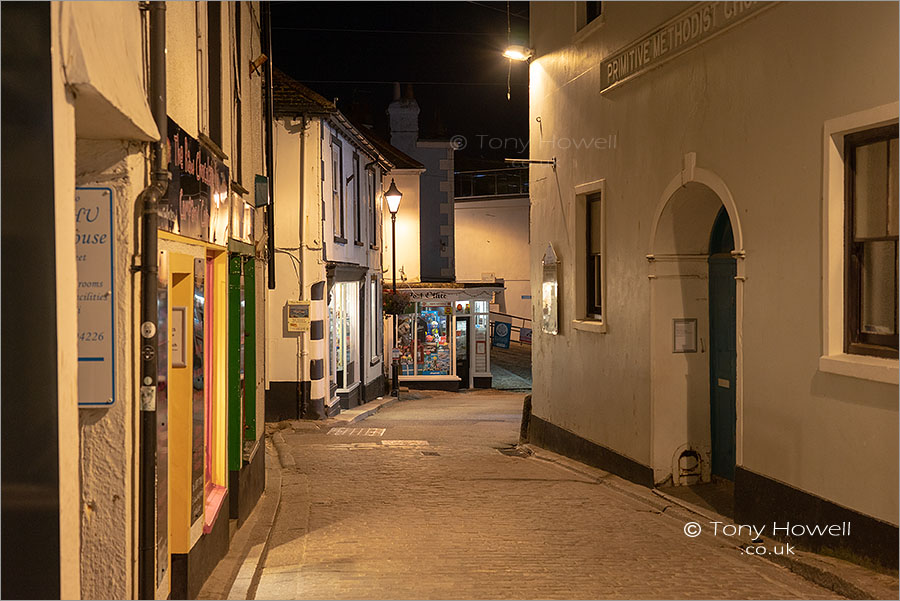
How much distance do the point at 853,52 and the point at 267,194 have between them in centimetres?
593

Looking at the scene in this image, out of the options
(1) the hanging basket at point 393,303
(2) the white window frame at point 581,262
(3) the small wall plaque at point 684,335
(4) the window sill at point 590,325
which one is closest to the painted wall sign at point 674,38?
(2) the white window frame at point 581,262

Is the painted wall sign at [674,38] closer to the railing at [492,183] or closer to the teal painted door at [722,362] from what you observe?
the teal painted door at [722,362]

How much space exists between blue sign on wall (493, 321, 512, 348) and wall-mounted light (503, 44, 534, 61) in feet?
90.1

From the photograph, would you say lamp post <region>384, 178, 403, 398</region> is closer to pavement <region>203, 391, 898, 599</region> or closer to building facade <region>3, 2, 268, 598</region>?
pavement <region>203, 391, 898, 599</region>

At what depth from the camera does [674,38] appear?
9.52 meters

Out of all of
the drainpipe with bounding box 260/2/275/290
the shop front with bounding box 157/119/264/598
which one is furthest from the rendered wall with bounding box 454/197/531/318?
the shop front with bounding box 157/119/264/598

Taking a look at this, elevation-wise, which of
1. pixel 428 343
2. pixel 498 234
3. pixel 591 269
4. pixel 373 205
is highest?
pixel 498 234

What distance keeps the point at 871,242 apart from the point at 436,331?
78.2ft

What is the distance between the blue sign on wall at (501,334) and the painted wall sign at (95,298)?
37.1 meters

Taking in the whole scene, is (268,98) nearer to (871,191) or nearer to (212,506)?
(212,506)

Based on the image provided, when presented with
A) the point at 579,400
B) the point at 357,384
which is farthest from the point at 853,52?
the point at 357,384

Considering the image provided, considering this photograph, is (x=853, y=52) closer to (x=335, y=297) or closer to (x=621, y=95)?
(x=621, y=95)

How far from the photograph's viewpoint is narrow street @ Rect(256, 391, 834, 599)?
6.46m

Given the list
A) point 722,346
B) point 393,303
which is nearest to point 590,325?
point 722,346
